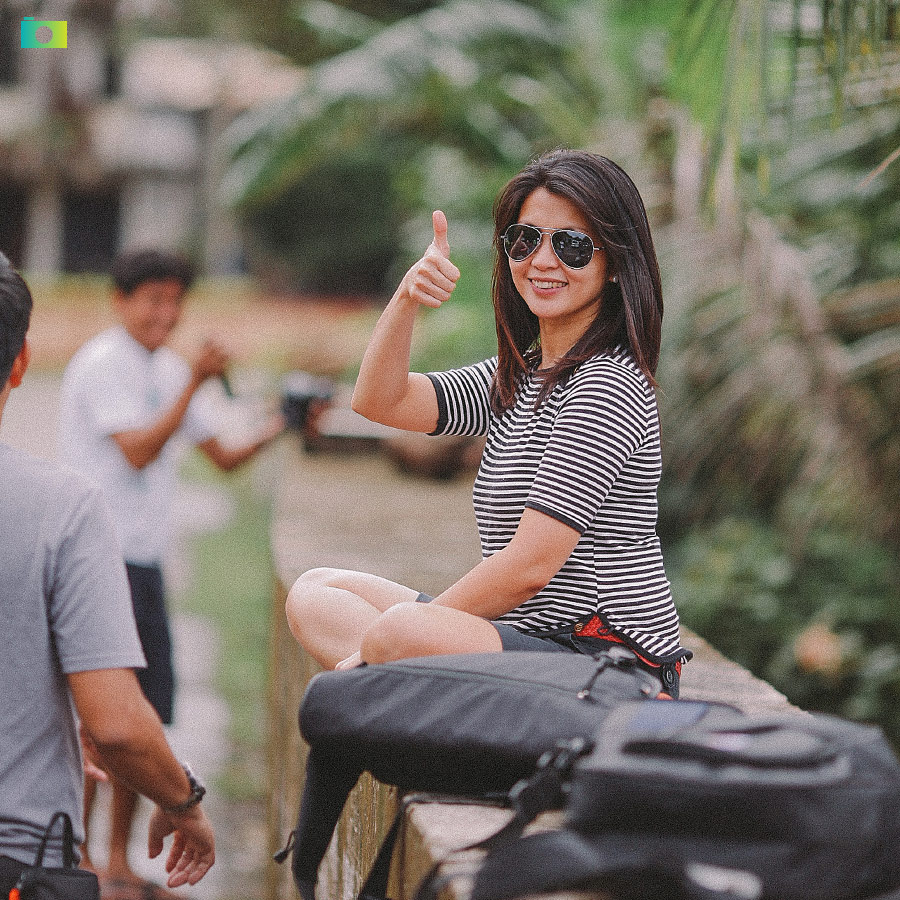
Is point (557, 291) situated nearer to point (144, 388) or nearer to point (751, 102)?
point (144, 388)

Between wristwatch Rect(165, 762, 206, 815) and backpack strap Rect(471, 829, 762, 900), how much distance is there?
2.27 ft

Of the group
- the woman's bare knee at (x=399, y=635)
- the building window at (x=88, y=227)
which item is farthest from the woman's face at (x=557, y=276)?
the building window at (x=88, y=227)

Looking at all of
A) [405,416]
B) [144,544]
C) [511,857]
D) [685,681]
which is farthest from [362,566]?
[511,857]

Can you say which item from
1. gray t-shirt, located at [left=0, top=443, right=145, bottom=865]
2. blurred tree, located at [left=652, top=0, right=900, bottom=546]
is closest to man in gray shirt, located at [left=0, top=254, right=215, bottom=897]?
gray t-shirt, located at [left=0, top=443, right=145, bottom=865]

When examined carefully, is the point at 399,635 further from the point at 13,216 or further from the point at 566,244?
the point at 13,216

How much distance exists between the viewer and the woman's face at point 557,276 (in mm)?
2391

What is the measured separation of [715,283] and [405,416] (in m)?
4.21

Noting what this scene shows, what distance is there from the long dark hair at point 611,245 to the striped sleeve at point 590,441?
3.4 inches

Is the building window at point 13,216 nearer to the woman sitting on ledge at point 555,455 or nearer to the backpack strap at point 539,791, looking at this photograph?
the woman sitting on ledge at point 555,455

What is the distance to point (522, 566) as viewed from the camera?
7.13ft

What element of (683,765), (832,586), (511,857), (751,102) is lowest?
(832,586)

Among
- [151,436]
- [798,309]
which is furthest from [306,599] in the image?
[798,309]

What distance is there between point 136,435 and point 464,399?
1.74 meters

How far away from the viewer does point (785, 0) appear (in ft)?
13.6
